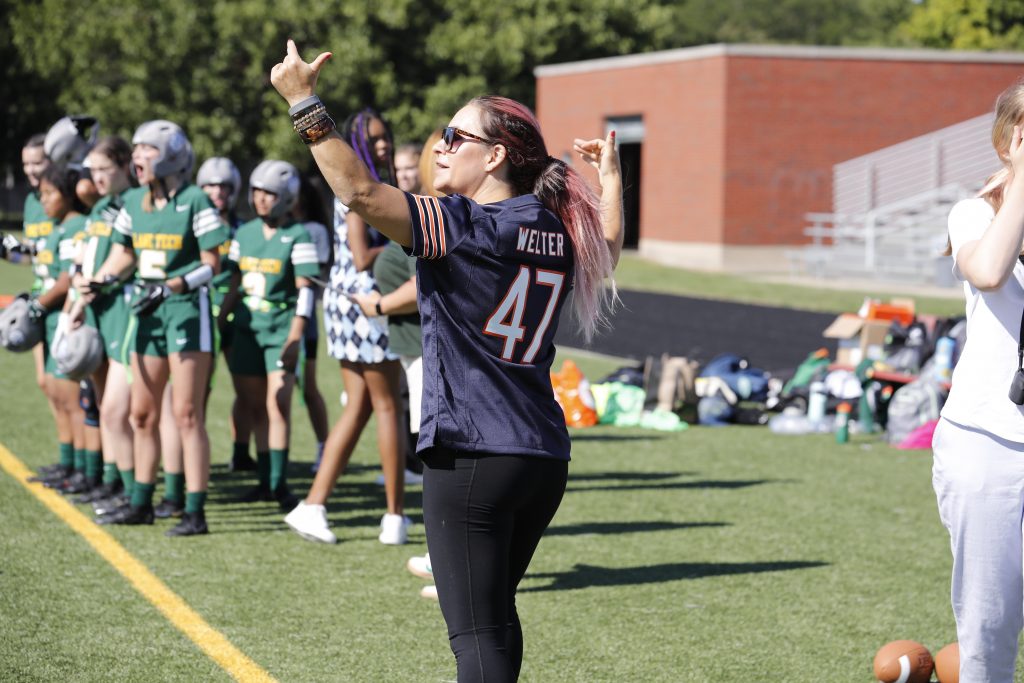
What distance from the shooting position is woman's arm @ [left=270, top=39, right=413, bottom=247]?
3047 mm

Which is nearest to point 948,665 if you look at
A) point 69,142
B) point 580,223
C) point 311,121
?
point 580,223

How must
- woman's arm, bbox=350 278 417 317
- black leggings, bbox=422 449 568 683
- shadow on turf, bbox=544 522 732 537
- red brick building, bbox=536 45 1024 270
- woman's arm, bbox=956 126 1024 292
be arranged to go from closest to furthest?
1. woman's arm, bbox=956 126 1024 292
2. black leggings, bbox=422 449 568 683
3. woman's arm, bbox=350 278 417 317
4. shadow on turf, bbox=544 522 732 537
5. red brick building, bbox=536 45 1024 270

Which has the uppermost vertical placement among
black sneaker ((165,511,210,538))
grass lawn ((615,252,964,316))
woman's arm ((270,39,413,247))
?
woman's arm ((270,39,413,247))

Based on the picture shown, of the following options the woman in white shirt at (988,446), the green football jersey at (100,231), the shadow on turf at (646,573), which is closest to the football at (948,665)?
the woman in white shirt at (988,446)

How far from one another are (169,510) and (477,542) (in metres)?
4.33

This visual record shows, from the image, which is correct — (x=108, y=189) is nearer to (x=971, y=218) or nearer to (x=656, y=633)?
(x=656, y=633)

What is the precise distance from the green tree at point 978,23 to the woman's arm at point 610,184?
4810 centimetres

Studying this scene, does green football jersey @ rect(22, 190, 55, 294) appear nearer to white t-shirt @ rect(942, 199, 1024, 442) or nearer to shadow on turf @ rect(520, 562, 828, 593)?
shadow on turf @ rect(520, 562, 828, 593)

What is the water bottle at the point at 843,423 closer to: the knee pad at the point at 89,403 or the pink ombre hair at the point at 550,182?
the knee pad at the point at 89,403

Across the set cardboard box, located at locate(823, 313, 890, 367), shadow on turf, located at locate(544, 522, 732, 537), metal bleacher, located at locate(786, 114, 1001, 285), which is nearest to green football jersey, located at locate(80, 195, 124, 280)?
shadow on turf, located at locate(544, 522, 732, 537)

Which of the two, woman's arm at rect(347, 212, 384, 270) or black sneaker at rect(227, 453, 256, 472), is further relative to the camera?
black sneaker at rect(227, 453, 256, 472)

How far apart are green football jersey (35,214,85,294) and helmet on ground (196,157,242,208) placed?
0.88 m

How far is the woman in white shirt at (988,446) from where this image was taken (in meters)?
3.40

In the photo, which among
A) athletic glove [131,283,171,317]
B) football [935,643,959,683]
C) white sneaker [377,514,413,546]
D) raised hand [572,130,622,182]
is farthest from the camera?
white sneaker [377,514,413,546]
